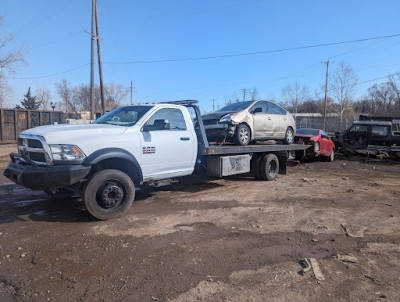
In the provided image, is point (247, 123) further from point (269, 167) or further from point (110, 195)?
point (110, 195)

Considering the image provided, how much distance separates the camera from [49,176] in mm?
4203

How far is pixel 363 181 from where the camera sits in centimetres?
866

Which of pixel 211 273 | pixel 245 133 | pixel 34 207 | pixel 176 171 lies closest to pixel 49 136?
pixel 34 207

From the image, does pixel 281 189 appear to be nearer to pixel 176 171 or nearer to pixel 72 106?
pixel 176 171

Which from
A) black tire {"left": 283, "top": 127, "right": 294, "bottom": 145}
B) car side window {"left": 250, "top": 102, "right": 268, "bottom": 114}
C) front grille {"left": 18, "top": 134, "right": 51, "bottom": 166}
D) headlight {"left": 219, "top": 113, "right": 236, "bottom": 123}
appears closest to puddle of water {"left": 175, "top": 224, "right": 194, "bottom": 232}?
front grille {"left": 18, "top": 134, "right": 51, "bottom": 166}

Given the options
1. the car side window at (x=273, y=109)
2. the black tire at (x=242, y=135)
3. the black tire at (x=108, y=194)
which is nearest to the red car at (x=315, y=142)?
the car side window at (x=273, y=109)

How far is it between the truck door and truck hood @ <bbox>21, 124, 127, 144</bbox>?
0.56 metres

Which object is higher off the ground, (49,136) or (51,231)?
(49,136)

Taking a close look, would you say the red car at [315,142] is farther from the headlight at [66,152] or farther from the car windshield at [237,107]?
the headlight at [66,152]

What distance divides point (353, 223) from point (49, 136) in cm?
513

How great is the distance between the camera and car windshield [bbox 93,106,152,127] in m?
5.38

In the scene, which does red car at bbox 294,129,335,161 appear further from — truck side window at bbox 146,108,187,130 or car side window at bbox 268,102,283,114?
truck side window at bbox 146,108,187,130

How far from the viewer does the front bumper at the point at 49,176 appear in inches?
165

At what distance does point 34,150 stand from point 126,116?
5.67 feet
